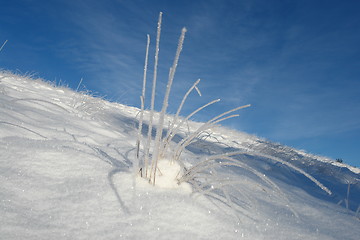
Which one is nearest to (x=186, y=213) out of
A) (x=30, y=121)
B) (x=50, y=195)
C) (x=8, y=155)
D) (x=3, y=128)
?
(x=50, y=195)

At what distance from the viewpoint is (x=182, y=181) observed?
139 centimetres

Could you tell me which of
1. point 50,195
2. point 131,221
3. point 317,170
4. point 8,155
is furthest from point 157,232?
point 317,170

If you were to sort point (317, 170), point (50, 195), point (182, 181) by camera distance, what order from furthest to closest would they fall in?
1. point (317, 170)
2. point (182, 181)
3. point (50, 195)

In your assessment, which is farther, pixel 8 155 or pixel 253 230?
pixel 8 155

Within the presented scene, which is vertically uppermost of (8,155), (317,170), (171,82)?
(317,170)

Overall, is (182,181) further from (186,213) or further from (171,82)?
(171,82)

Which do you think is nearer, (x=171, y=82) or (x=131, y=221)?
(x=131, y=221)

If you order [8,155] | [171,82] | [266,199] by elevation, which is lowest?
[8,155]

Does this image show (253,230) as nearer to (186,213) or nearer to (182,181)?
(186,213)

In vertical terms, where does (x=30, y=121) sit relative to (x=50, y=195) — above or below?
above

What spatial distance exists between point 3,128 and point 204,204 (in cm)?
116

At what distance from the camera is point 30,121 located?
1915 millimetres

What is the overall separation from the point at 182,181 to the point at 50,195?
60 cm

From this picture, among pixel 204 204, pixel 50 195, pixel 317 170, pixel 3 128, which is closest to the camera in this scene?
pixel 50 195
